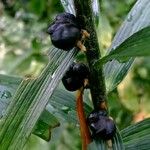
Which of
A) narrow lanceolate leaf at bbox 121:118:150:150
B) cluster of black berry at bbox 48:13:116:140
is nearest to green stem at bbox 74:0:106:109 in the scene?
cluster of black berry at bbox 48:13:116:140

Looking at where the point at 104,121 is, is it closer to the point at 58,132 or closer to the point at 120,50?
the point at 120,50

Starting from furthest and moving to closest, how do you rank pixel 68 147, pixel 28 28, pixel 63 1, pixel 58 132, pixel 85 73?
pixel 28 28 → pixel 68 147 → pixel 58 132 → pixel 63 1 → pixel 85 73

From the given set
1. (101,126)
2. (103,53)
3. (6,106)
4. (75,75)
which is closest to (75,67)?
(75,75)

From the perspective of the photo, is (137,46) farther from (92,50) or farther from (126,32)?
(126,32)

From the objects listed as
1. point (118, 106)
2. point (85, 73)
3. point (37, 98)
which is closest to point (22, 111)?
point (37, 98)

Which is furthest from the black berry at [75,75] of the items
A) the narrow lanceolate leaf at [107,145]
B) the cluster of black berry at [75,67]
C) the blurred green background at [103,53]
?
the blurred green background at [103,53]

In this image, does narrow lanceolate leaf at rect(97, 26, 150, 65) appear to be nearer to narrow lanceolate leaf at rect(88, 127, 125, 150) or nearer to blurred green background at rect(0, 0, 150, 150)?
narrow lanceolate leaf at rect(88, 127, 125, 150)
